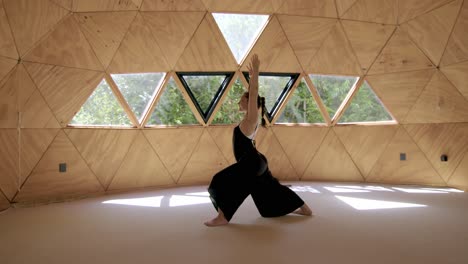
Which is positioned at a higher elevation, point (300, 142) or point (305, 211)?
point (300, 142)

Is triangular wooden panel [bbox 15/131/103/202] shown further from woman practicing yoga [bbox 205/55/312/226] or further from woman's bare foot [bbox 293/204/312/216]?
woman's bare foot [bbox 293/204/312/216]

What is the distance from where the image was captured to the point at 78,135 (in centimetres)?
836

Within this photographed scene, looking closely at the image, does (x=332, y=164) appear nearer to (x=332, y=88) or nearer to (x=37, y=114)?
(x=332, y=88)

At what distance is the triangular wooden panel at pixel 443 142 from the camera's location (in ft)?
29.1

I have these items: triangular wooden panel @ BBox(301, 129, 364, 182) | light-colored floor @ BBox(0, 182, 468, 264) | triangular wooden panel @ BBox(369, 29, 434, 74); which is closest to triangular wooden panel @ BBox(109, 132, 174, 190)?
light-colored floor @ BBox(0, 182, 468, 264)

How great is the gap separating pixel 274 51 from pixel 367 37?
2.60 m

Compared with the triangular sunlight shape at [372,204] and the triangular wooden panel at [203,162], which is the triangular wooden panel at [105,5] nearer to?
the triangular wooden panel at [203,162]

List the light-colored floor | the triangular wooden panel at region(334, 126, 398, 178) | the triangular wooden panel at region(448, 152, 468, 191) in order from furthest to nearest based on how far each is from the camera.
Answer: the triangular wooden panel at region(334, 126, 398, 178), the triangular wooden panel at region(448, 152, 468, 191), the light-colored floor

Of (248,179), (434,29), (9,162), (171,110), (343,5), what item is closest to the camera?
(248,179)

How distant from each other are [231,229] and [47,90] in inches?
216

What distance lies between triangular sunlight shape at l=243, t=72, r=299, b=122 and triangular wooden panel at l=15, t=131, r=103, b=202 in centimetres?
542

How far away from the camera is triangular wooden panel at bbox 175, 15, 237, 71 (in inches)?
362

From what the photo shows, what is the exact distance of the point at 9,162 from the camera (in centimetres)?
714

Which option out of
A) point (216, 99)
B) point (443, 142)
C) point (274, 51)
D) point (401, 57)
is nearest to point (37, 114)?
point (216, 99)
